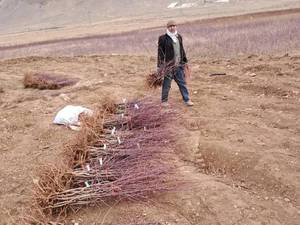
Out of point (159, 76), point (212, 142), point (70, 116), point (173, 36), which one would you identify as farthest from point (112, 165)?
point (159, 76)

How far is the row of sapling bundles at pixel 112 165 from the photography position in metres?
5.16

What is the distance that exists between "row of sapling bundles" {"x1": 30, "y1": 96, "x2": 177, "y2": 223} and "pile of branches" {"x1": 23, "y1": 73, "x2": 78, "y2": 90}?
4835 mm

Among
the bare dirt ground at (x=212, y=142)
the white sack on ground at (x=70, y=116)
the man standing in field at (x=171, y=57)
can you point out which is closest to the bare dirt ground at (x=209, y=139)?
the bare dirt ground at (x=212, y=142)

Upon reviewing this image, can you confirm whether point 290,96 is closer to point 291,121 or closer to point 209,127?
point 291,121

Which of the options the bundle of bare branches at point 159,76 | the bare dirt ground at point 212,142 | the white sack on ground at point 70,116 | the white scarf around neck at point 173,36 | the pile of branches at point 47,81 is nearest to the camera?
the bare dirt ground at point 212,142

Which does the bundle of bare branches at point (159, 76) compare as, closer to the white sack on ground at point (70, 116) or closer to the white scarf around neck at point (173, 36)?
the white scarf around neck at point (173, 36)

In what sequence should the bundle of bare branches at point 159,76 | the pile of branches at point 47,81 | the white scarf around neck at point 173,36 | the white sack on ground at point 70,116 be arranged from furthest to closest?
the pile of branches at point 47,81 → the bundle of bare branches at point 159,76 → the white scarf around neck at point 173,36 → the white sack on ground at point 70,116

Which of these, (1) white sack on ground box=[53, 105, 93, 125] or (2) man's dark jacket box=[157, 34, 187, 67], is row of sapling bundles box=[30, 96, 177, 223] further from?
(2) man's dark jacket box=[157, 34, 187, 67]

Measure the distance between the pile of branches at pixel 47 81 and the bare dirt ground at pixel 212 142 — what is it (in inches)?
11.2

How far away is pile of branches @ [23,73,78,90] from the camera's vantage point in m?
11.8

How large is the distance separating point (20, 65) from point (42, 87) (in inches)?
180

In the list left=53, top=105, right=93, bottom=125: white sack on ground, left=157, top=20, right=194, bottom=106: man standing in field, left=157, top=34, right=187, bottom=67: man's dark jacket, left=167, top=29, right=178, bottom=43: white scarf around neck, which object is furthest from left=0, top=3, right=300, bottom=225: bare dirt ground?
left=167, top=29, right=178, bottom=43: white scarf around neck

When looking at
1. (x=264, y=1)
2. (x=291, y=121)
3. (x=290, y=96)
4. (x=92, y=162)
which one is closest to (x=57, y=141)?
(x=92, y=162)

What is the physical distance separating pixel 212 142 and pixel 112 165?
1.64 metres
